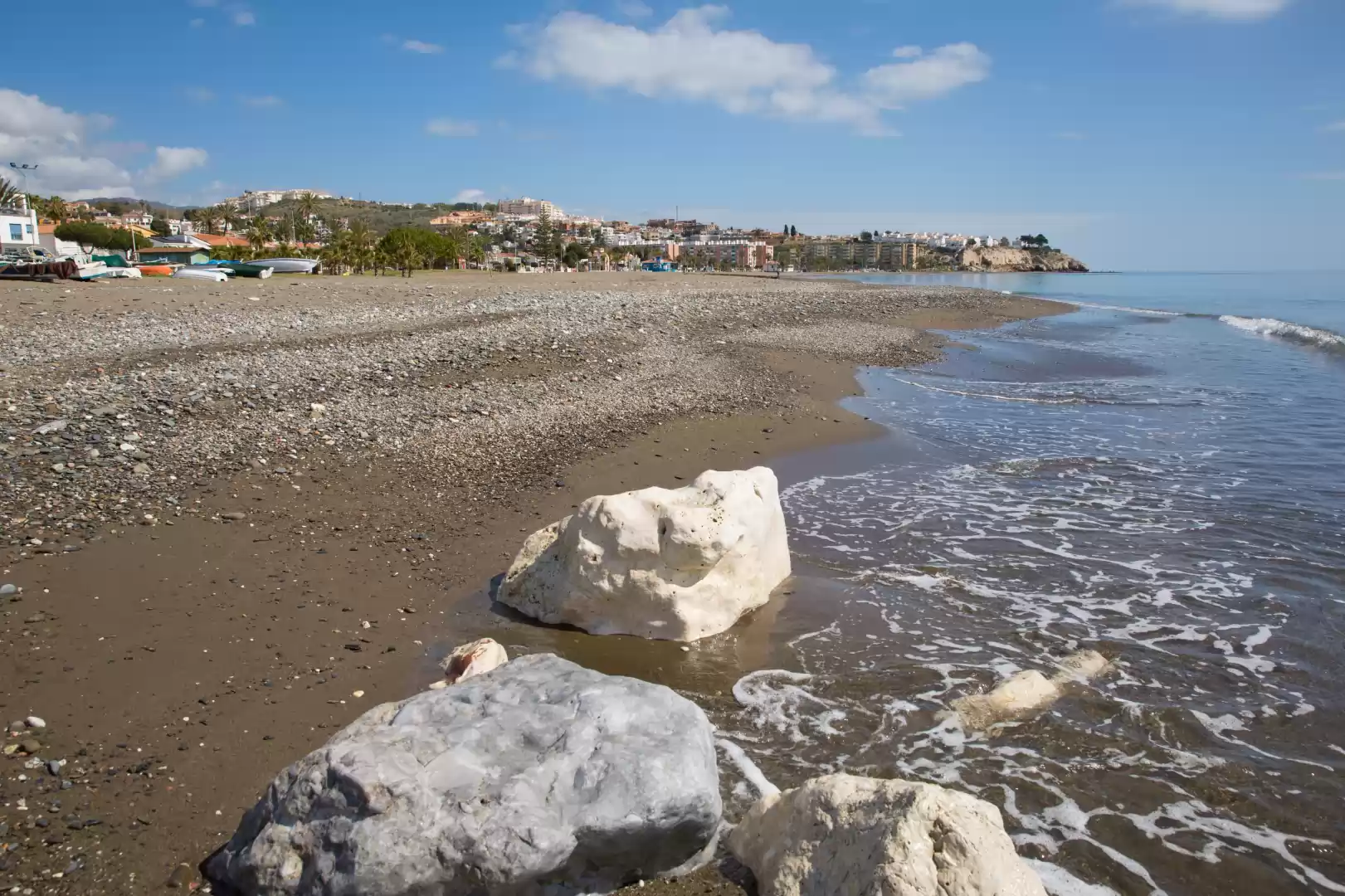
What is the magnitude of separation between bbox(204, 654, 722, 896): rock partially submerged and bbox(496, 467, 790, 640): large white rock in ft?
7.27

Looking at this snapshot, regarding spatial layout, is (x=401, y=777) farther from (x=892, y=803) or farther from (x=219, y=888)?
(x=892, y=803)

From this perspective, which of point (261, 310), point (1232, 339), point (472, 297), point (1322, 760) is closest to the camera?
point (1322, 760)

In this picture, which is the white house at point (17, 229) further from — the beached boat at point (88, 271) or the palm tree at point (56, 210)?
the beached boat at point (88, 271)

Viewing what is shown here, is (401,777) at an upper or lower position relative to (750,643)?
upper

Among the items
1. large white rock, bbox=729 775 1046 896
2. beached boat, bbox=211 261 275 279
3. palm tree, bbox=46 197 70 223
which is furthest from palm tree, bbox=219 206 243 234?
large white rock, bbox=729 775 1046 896

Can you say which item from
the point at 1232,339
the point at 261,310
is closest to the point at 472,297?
the point at 261,310

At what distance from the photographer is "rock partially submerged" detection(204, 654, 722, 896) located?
313cm

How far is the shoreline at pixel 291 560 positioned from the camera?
4.20 m

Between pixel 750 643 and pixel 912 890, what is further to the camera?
pixel 750 643

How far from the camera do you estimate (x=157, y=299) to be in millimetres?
21828

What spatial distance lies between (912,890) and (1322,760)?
3522 millimetres

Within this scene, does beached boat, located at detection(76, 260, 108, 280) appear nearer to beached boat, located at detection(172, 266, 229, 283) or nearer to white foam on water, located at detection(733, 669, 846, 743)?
beached boat, located at detection(172, 266, 229, 283)

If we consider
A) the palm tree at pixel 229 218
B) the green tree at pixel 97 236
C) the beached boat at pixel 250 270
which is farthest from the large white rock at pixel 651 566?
Result: the palm tree at pixel 229 218

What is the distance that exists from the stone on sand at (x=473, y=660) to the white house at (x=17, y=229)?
7513cm
